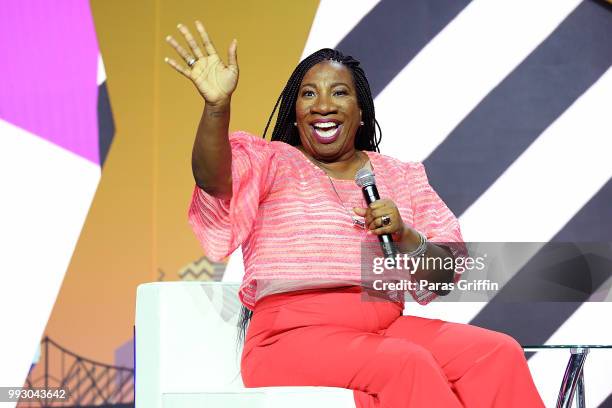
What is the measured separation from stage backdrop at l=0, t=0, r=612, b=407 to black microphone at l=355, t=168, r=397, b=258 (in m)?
1.99

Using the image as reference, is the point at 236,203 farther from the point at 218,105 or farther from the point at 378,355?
the point at 378,355

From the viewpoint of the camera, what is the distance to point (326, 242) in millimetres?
2201

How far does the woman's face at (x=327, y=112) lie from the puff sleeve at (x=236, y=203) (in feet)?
0.65

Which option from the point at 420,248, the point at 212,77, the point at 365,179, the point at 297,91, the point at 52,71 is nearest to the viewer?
the point at 212,77

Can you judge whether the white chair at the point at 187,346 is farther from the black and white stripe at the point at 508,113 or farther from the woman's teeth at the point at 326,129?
the black and white stripe at the point at 508,113

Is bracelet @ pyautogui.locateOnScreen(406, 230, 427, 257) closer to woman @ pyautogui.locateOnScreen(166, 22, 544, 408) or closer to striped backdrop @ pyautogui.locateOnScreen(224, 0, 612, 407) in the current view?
woman @ pyautogui.locateOnScreen(166, 22, 544, 408)

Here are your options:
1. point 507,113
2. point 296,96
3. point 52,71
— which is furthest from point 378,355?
point 52,71

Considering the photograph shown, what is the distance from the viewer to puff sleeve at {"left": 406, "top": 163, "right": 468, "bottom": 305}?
92.0 inches

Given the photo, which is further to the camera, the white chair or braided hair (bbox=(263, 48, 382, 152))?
braided hair (bbox=(263, 48, 382, 152))

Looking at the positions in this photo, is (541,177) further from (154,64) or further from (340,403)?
(340,403)

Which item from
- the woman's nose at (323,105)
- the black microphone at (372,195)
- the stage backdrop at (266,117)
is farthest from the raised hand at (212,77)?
the stage backdrop at (266,117)

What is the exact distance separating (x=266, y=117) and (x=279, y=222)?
6.11 ft

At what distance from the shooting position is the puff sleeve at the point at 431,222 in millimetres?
2336

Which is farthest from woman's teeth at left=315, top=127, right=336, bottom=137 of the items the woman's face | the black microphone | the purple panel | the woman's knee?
the purple panel
